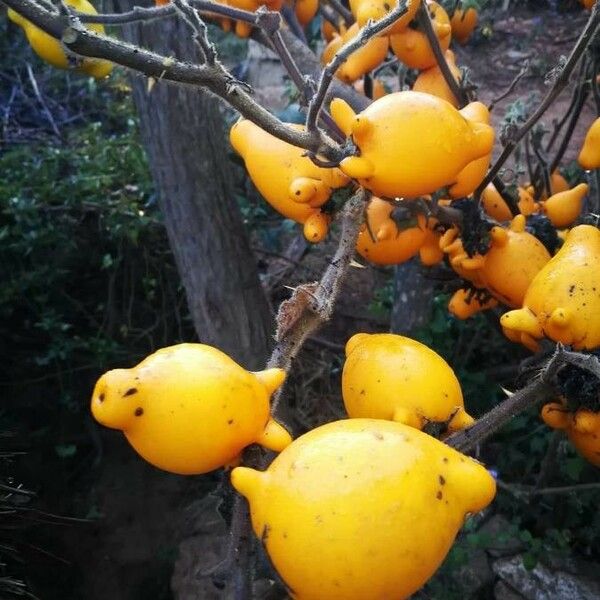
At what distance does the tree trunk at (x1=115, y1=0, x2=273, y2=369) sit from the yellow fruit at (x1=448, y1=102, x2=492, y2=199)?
91 cm

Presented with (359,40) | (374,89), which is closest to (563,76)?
(359,40)

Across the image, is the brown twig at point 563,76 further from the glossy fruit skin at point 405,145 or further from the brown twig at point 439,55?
the glossy fruit skin at point 405,145

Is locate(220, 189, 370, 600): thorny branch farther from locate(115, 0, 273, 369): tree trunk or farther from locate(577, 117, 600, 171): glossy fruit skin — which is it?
locate(115, 0, 273, 369): tree trunk

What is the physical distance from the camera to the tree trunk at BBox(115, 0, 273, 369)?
1808 millimetres

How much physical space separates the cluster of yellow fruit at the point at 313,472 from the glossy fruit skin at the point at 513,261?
1.69ft

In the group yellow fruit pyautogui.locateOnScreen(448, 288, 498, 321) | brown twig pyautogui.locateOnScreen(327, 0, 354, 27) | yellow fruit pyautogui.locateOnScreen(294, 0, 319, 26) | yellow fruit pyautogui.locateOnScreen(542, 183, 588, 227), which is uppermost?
brown twig pyautogui.locateOnScreen(327, 0, 354, 27)

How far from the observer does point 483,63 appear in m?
4.52

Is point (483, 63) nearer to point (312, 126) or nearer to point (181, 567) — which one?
point (181, 567)

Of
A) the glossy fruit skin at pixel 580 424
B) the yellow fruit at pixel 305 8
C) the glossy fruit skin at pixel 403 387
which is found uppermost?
the yellow fruit at pixel 305 8

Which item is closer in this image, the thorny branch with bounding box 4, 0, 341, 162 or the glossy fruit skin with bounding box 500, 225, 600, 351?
the thorny branch with bounding box 4, 0, 341, 162

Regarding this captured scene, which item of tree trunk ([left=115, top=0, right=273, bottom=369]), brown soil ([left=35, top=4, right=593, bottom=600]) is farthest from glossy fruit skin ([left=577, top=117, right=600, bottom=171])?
brown soil ([left=35, top=4, right=593, bottom=600])

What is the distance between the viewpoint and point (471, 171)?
1066 millimetres

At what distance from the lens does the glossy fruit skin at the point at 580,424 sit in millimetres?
857

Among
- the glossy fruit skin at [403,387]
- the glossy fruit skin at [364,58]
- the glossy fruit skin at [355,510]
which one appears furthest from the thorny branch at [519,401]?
the glossy fruit skin at [364,58]
